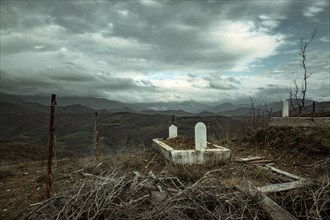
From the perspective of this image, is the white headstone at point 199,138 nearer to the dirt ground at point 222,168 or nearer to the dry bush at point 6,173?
the dirt ground at point 222,168

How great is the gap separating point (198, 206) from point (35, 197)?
14.2 ft

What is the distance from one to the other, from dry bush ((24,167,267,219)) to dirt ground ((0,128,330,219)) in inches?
32.3

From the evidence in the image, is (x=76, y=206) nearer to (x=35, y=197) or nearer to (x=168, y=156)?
(x=35, y=197)

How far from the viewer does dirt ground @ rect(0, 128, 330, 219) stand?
724cm

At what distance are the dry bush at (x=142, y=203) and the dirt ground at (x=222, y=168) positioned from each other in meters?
0.82

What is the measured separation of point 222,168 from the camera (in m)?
8.34

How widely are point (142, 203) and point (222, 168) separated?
12.3 ft

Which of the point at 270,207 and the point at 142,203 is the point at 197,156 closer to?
the point at 142,203

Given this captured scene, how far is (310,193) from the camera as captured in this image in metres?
4.96

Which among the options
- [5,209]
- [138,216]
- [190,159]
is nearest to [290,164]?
[190,159]

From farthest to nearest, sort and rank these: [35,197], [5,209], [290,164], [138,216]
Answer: [290,164] < [35,197] < [5,209] < [138,216]

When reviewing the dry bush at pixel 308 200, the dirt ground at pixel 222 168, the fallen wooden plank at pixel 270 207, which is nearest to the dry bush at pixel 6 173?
the dirt ground at pixel 222 168

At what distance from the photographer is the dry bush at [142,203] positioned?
4.51 meters

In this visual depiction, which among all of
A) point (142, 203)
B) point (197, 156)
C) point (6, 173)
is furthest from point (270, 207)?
point (6, 173)
